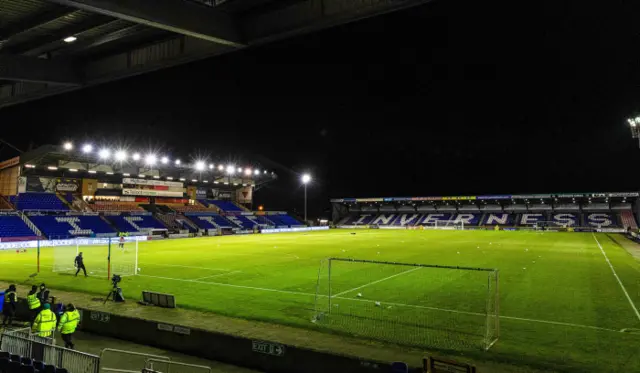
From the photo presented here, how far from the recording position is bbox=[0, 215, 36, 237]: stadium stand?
130 ft

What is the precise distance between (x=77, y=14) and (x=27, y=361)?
6.26 meters

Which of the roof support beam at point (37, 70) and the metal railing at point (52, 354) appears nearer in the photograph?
the metal railing at point (52, 354)

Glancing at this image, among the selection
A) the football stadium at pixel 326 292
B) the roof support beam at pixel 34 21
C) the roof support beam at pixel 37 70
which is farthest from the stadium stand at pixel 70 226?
the roof support beam at pixel 34 21

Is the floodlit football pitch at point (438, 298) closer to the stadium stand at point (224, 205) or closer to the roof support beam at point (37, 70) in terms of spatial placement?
the roof support beam at point (37, 70)

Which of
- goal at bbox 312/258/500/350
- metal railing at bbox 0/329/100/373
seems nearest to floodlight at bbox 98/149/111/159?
goal at bbox 312/258/500/350

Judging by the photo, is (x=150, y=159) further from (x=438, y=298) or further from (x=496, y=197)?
(x=496, y=197)

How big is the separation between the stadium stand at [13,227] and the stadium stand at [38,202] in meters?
4.18

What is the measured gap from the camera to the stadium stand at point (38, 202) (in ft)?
156

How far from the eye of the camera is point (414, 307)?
48.2 feet

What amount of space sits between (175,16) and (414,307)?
1228 centimetres

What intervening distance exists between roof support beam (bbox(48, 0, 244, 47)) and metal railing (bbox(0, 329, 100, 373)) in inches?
224

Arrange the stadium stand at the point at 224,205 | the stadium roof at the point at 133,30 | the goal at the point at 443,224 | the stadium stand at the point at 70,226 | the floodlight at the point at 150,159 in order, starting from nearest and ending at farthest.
Result: the stadium roof at the point at 133,30
the stadium stand at the point at 70,226
the floodlight at the point at 150,159
the stadium stand at the point at 224,205
the goal at the point at 443,224

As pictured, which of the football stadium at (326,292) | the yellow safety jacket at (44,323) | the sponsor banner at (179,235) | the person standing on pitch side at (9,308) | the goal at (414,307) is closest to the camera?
the yellow safety jacket at (44,323)

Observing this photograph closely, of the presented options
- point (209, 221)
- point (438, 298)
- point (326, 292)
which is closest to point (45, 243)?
point (209, 221)
